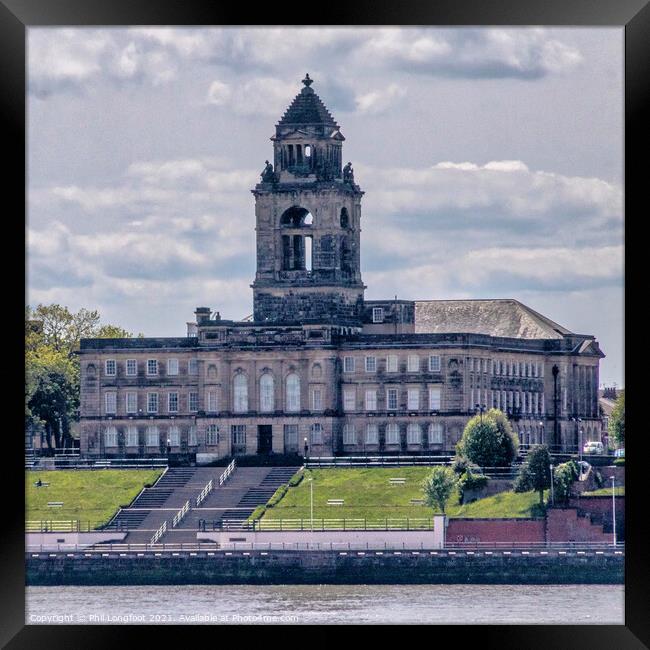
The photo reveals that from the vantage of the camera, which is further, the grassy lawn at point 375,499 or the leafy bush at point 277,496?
the leafy bush at point 277,496

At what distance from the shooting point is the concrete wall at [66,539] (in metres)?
92.6

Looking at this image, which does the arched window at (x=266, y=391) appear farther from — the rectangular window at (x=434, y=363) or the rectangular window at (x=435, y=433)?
the rectangular window at (x=435, y=433)

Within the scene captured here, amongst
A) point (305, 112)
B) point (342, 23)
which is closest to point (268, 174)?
point (305, 112)

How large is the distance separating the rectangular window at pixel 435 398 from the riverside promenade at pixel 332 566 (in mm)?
21591

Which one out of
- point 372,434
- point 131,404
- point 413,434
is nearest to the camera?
point 413,434

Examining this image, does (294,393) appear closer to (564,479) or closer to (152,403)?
(152,403)

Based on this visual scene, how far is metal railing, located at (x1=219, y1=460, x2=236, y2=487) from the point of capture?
105 meters

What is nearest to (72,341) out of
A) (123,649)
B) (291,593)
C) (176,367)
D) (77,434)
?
(77,434)

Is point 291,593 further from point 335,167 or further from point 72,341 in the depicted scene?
point 72,341

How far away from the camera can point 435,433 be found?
363 ft

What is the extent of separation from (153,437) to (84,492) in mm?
10819

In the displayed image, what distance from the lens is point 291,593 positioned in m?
82.2

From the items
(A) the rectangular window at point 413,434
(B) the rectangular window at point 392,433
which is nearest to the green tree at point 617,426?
(A) the rectangular window at point 413,434

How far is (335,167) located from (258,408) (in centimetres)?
1261
